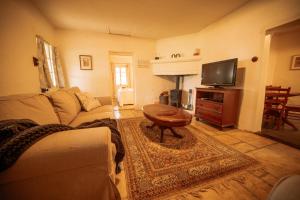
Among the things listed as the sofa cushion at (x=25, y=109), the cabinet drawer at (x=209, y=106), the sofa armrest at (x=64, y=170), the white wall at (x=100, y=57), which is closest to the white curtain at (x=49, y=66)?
the white wall at (x=100, y=57)

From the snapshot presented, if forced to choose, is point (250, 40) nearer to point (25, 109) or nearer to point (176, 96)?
point (176, 96)

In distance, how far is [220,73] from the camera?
2.76 m

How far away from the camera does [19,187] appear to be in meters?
0.66

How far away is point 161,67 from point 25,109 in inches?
153

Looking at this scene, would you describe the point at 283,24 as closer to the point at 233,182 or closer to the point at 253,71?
the point at 253,71

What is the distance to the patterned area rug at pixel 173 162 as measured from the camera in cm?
124

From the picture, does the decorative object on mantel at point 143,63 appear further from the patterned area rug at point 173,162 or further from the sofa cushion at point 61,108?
the sofa cushion at point 61,108

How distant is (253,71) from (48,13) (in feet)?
14.8

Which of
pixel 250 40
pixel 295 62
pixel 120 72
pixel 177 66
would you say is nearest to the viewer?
pixel 250 40

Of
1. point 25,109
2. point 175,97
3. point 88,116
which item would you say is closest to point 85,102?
point 88,116

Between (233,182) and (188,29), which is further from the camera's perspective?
(188,29)

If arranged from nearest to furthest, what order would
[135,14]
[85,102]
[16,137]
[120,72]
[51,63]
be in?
[16,137] → [85,102] → [135,14] → [51,63] → [120,72]

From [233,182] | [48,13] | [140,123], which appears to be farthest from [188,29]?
[233,182]

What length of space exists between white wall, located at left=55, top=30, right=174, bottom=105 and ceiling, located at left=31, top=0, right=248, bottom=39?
30 centimetres
